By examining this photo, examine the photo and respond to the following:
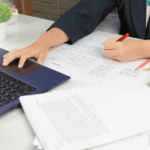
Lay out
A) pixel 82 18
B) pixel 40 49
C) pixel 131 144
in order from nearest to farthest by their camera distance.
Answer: pixel 131 144, pixel 40 49, pixel 82 18

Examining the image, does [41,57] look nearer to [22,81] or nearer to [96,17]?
[22,81]

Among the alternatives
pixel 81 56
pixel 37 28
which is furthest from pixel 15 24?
pixel 81 56

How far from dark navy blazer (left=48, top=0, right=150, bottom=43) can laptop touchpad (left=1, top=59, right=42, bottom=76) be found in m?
0.28

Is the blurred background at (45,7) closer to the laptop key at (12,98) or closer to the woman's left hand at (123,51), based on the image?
the woman's left hand at (123,51)

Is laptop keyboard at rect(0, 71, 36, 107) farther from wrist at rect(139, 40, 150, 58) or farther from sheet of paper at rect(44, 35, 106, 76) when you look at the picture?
wrist at rect(139, 40, 150, 58)

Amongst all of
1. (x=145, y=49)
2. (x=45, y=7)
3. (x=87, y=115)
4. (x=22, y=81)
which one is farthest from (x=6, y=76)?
(x=45, y=7)

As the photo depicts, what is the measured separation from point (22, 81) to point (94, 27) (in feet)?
1.86

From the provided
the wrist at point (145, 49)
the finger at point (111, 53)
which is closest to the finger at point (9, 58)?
the finger at point (111, 53)

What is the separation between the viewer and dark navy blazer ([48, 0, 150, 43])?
0.89m

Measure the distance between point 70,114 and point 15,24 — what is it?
2.72ft

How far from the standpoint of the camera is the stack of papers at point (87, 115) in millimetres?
361

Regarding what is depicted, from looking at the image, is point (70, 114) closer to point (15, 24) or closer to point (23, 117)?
point (23, 117)

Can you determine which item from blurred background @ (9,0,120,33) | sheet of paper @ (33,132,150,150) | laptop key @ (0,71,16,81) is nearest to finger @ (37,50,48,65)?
laptop key @ (0,71,16,81)

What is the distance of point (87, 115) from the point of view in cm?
42
